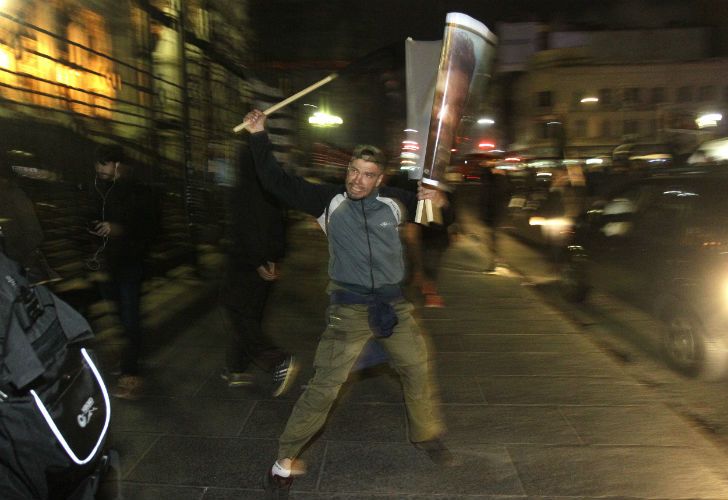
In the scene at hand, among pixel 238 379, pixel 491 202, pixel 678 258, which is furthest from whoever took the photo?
pixel 491 202

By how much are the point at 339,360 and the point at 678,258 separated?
11.5 feet

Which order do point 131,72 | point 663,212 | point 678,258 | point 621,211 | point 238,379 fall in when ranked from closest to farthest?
1. point 238,379
2. point 678,258
3. point 663,212
4. point 621,211
5. point 131,72

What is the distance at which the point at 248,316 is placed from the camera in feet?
16.7

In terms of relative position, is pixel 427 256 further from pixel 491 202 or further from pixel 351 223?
pixel 351 223

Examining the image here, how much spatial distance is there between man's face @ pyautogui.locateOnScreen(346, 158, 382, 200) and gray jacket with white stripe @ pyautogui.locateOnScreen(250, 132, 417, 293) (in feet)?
0.20

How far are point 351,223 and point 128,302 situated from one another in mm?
2340

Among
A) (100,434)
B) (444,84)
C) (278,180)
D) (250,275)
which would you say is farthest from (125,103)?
(100,434)

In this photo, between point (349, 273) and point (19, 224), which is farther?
point (19, 224)

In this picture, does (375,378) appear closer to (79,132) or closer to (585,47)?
(79,132)

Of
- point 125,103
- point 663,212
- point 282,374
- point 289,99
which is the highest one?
point 125,103

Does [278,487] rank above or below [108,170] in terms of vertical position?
below

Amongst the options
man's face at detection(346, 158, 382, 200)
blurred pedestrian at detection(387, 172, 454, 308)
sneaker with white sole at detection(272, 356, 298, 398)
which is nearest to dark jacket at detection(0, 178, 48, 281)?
sneaker with white sole at detection(272, 356, 298, 398)

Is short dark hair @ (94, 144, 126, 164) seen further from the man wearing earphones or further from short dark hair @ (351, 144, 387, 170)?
short dark hair @ (351, 144, 387, 170)

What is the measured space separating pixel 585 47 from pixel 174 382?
69875mm
